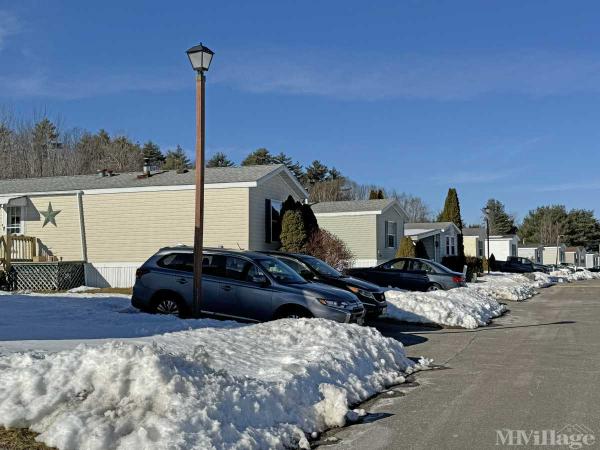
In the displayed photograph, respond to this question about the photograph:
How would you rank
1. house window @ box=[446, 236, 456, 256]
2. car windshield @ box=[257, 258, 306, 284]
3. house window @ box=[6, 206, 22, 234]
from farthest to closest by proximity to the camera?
1. house window @ box=[446, 236, 456, 256]
2. house window @ box=[6, 206, 22, 234]
3. car windshield @ box=[257, 258, 306, 284]

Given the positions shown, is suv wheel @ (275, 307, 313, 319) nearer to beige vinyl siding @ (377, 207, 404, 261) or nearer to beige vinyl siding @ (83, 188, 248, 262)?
beige vinyl siding @ (83, 188, 248, 262)

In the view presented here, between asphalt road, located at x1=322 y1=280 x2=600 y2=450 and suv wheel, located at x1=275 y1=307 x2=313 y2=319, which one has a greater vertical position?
suv wheel, located at x1=275 y1=307 x2=313 y2=319

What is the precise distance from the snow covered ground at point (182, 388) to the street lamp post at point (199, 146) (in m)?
2.46

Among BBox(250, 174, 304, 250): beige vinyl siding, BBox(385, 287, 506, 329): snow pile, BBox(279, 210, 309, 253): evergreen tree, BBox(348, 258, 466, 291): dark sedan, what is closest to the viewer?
BBox(385, 287, 506, 329): snow pile

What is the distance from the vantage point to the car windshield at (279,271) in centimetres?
1313

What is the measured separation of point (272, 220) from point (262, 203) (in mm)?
932

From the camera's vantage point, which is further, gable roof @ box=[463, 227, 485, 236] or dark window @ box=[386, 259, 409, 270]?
gable roof @ box=[463, 227, 485, 236]

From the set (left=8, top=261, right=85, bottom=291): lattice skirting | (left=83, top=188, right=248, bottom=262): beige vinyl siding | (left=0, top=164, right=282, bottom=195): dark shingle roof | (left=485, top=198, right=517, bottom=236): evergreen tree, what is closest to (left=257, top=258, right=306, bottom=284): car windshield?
(left=83, top=188, right=248, bottom=262): beige vinyl siding

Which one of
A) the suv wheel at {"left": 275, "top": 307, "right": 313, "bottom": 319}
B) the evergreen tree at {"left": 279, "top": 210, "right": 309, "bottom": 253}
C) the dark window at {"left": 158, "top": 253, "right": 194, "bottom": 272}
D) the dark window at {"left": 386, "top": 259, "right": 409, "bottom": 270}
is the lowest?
the suv wheel at {"left": 275, "top": 307, "right": 313, "bottom": 319}

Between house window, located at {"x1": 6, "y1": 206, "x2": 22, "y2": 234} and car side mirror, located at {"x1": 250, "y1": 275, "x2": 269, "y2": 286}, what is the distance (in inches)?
683

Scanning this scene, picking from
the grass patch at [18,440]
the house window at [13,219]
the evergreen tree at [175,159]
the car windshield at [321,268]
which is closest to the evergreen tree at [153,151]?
the evergreen tree at [175,159]

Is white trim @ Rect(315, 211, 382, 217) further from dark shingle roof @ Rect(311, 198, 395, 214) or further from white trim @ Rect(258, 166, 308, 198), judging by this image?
white trim @ Rect(258, 166, 308, 198)

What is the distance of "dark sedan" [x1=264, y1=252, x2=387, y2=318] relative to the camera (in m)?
14.9

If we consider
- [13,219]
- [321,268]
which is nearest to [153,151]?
[13,219]
